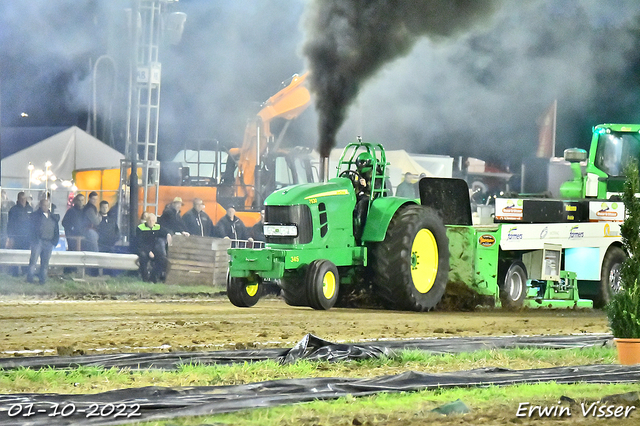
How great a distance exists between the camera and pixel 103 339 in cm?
901

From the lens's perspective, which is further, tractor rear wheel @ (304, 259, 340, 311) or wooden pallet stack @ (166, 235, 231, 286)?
wooden pallet stack @ (166, 235, 231, 286)

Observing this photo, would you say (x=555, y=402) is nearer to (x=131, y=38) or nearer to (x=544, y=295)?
(x=544, y=295)

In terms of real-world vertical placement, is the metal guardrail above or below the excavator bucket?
below

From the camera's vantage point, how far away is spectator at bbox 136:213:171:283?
681 inches

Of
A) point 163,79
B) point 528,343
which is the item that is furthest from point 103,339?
point 163,79

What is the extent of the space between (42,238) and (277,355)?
903cm

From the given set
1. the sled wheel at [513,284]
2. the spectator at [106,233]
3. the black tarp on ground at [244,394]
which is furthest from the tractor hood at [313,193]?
the spectator at [106,233]

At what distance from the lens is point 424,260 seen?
13.8 metres

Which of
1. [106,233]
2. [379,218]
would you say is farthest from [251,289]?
[106,233]

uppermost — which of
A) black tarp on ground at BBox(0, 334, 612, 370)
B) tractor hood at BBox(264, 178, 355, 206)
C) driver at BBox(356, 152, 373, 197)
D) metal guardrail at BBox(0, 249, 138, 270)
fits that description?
driver at BBox(356, 152, 373, 197)

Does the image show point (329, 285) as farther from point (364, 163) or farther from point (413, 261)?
point (364, 163)

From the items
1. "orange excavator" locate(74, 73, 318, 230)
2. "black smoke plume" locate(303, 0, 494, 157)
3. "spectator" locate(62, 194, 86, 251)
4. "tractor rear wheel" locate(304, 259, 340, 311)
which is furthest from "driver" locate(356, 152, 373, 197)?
"orange excavator" locate(74, 73, 318, 230)

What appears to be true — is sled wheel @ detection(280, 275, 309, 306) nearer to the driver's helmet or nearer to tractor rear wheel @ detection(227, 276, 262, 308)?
tractor rear wheel @ detection(227, 276, 262, 308)

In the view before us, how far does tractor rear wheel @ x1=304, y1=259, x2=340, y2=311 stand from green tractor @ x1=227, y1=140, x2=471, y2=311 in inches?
0.5
